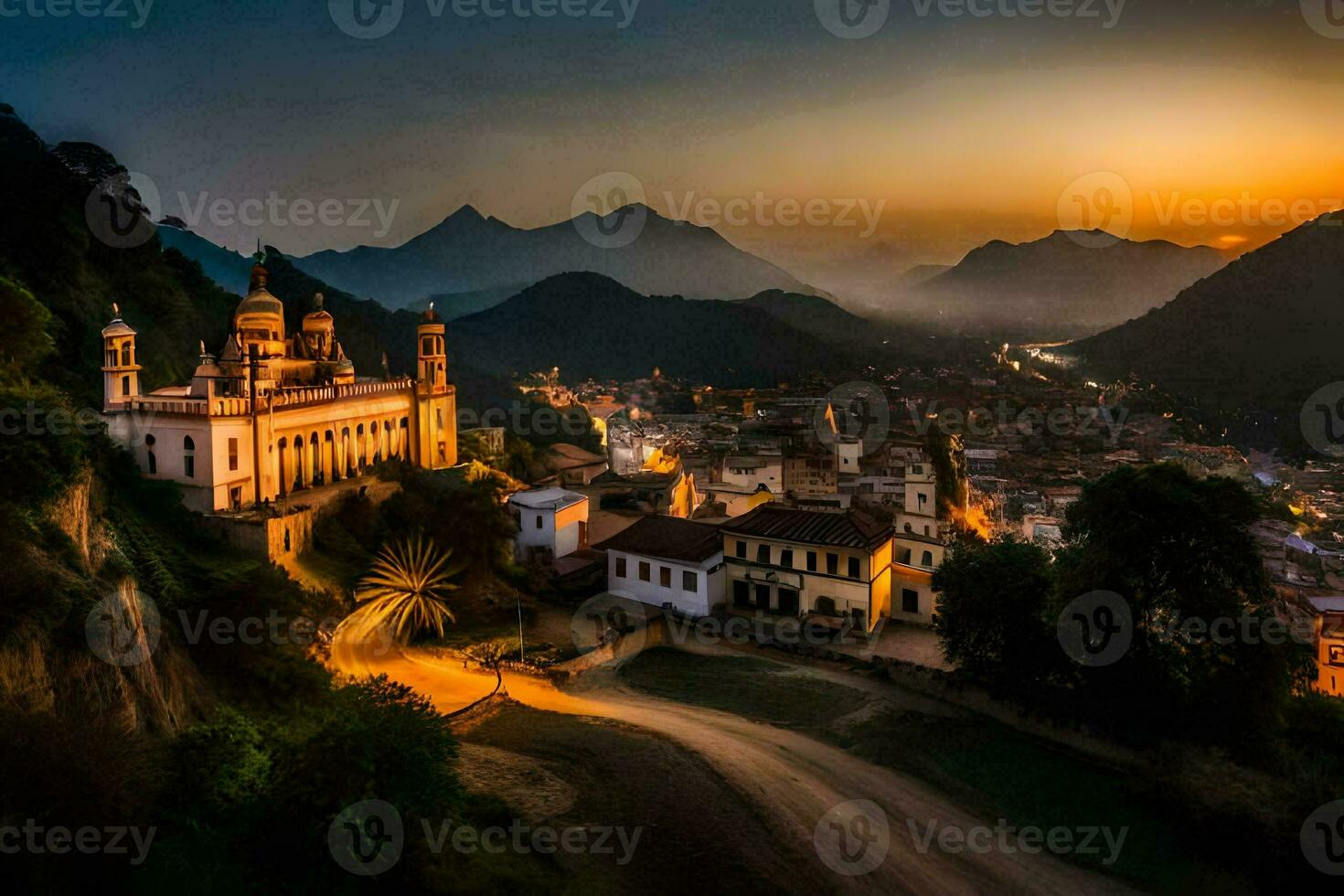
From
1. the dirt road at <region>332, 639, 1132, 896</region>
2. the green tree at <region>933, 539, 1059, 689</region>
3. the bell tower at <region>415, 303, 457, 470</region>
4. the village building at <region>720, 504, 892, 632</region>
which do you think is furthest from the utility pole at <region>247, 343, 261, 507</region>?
the green tree at <region>933, 539, 1059, 689</region>

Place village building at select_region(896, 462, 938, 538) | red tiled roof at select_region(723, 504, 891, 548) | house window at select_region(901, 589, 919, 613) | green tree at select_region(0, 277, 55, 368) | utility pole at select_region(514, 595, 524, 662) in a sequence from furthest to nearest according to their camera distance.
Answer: village building at select_region(896, 462, 938, 538) → house window at select_region(901, 589, 919, 613) → red tiled roof at select_region(723, 504, 891, 548) → utility pole at select_region(514, 595, 524, 662) → green tree at select_region(0, 277, 55, 368)

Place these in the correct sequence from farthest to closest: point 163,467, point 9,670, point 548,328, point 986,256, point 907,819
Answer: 1. point 986,256
2. point 548,328
3. point 163,467
4. point 907,819
5. point 9,670

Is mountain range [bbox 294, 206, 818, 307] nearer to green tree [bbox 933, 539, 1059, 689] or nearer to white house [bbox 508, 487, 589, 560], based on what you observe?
white house [bbox 508, 487, 589, 560]

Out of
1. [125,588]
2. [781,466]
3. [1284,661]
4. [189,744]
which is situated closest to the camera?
[189,744]

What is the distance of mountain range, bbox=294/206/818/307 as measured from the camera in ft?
281

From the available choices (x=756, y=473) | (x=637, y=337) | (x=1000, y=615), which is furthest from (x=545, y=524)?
(x=637, y=337)

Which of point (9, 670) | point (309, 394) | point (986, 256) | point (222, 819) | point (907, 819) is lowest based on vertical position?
point (907, 819)

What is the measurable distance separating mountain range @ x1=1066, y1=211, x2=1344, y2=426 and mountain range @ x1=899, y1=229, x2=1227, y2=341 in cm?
1880

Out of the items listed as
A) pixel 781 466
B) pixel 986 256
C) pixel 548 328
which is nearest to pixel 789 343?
pixel 548 328

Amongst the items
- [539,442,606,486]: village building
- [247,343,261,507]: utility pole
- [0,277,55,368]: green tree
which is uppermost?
[0,277,55,368]: green tree

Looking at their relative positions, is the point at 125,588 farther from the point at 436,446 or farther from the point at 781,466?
the point at 781,466

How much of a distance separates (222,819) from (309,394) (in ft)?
58.8

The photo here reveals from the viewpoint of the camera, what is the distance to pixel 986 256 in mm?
122875

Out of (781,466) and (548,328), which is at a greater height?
(548,328)
